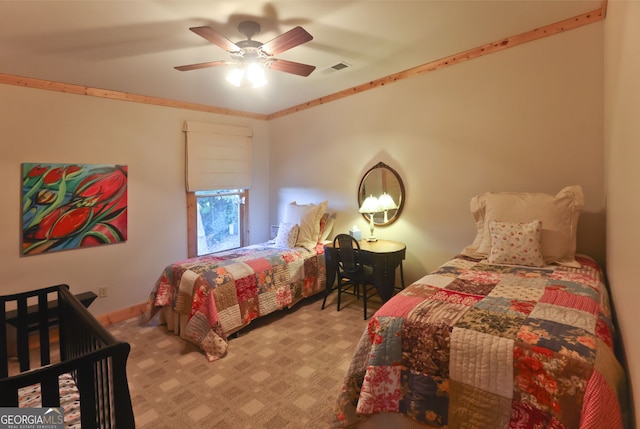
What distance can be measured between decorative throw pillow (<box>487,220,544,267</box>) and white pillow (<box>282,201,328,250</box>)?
81.1 inches

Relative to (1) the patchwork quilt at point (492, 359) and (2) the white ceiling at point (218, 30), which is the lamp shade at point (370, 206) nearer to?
(2) the white ceiling at point (218, 30)

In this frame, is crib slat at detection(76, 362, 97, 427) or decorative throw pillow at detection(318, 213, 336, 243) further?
decorative throw pillow at detection(318, 213, 336, 243)

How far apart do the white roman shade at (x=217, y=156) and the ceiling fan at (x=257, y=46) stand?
178 cm

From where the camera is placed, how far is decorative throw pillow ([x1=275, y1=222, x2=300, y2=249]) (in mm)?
3941

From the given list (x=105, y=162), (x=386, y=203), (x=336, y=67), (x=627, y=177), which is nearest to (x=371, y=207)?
(x=386, y=203)

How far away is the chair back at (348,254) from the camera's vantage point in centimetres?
339

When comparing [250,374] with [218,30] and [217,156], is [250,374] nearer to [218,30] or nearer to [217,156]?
[218,30]

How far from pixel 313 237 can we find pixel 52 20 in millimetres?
2965

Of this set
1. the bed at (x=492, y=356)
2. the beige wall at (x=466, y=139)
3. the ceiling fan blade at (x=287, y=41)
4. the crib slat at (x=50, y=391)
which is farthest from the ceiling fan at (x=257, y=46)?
the crib slat at (x=50, y=391)

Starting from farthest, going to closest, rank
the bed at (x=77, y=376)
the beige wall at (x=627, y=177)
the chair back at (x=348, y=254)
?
1. the chair back at (x=348, y=254)
2. the beige wall at (x=627, y=177)
3. the bed at (x=77, y=376)

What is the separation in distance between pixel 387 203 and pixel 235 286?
184 centimetres

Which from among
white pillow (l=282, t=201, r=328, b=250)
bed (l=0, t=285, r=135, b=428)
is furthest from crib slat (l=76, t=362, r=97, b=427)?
white pillow (l=282, t=201, r=328, b=250)

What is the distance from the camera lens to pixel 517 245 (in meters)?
2.38

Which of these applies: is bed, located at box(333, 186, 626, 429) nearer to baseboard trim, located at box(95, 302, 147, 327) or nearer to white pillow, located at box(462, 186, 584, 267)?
white pillow, located at box(462, 186, 584, 267)
